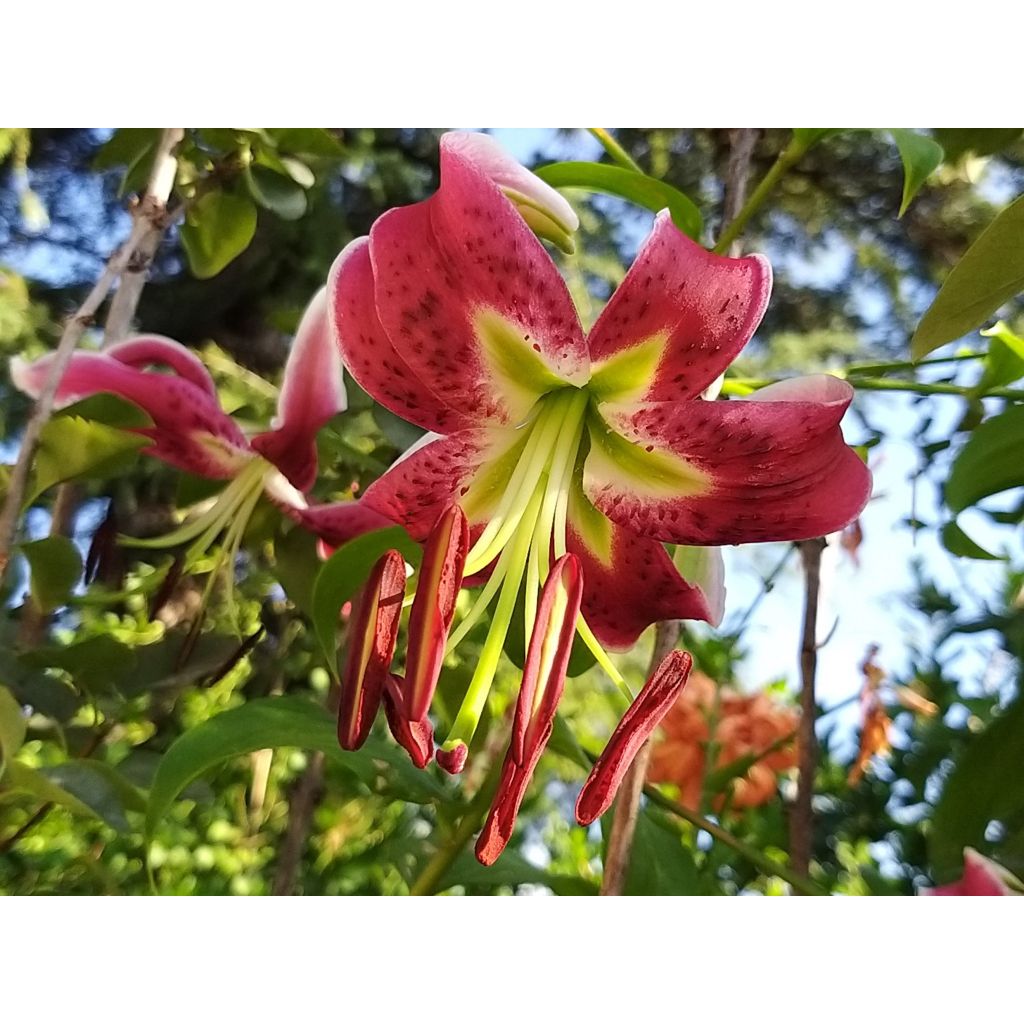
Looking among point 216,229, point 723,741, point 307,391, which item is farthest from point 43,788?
point 723,741

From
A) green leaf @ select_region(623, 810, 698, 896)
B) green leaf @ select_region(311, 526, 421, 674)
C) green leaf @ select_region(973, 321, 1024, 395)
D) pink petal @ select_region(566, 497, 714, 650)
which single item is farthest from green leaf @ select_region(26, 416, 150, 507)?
green leaf @ select_region(973, 321, 1024, 395)

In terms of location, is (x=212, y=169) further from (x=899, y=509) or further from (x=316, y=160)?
(x=899, y=509)

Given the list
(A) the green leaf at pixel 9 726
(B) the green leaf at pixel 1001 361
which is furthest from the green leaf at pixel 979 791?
(A) the green leaf at pixel 9 726

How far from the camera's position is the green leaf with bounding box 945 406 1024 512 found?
0.53 meters

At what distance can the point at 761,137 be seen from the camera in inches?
24.8

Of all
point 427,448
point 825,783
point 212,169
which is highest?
point 212,169

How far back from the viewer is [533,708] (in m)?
0.40

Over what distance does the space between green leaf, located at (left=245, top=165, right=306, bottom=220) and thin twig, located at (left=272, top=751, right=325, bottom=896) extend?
37 centimetres

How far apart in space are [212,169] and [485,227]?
327 mm

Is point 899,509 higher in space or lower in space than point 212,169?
lower

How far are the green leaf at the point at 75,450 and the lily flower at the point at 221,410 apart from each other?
0.05 ft
